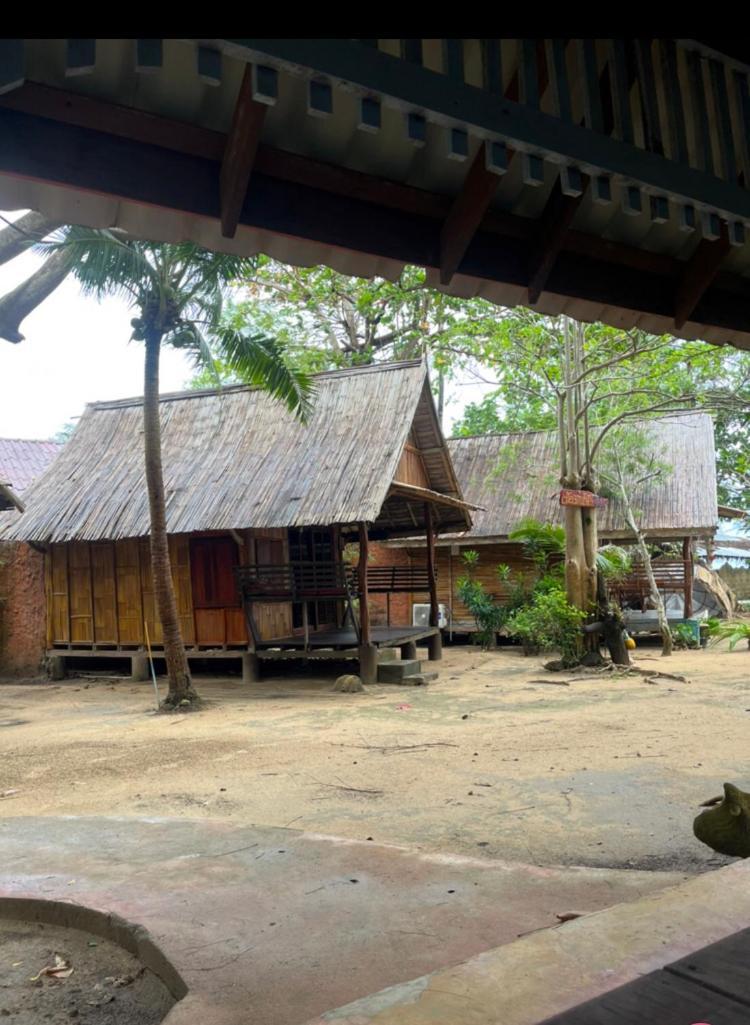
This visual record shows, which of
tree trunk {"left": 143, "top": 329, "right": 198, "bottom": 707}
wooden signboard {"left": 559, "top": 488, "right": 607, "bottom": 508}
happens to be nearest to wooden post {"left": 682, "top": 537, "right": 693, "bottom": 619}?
wooden signboard {"left": 559, "top": 488, "right": 607, "bottom": 508}

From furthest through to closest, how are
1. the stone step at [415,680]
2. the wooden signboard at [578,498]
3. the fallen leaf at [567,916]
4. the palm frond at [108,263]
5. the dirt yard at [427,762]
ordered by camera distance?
the wooden signboard at [578,498], the stone step at [415,680], the palm frond at [108,263], the dirt yard at [427,762], the fallen leaf at [567,916]

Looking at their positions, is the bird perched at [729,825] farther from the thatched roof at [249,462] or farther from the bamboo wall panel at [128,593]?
the bamboo wall panel at [128,593]

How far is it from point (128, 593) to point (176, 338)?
17.3ft

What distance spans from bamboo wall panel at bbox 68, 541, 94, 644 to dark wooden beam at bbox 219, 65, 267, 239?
1280 cm

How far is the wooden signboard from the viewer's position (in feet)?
42.4

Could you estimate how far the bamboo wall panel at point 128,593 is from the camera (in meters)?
14.1

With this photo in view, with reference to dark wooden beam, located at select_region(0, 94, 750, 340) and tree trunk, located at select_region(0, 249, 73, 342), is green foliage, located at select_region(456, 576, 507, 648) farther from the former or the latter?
dark wooden beam, located at select_region(0, 94, 750, 340)

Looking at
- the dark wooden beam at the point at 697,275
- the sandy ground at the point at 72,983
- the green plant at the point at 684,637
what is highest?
the dark wooden beam at the point at 697,275

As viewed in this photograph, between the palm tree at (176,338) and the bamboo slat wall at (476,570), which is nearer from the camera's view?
the palm tree at (176,338)

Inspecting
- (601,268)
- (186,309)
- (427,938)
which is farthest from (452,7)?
(186,309)

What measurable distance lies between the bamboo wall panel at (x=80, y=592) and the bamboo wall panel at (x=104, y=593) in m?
0.10

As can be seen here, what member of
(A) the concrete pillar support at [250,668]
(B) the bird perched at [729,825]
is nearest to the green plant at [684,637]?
(A) the concrete pillar support at [250,668]

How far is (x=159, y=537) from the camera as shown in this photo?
35.5ft

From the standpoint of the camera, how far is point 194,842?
14.6 feet
